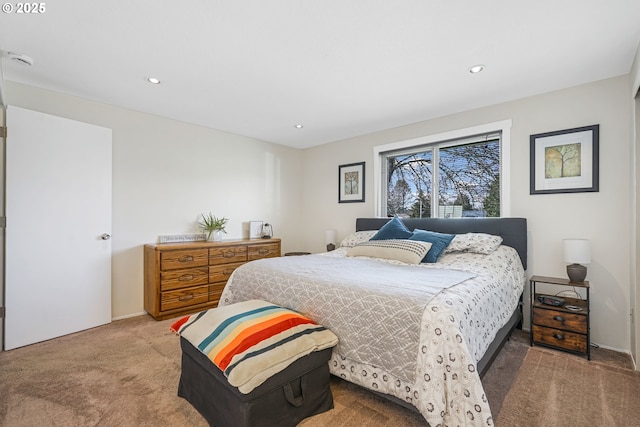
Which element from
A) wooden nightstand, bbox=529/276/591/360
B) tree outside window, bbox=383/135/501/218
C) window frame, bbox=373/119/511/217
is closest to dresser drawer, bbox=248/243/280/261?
window frame, bbox=373/119/511/217

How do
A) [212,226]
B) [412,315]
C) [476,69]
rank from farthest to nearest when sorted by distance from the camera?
[212,226] < [476,69] < [412,315]

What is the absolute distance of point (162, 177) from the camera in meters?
3.73

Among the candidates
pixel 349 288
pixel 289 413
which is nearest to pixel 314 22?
pixel 349 288

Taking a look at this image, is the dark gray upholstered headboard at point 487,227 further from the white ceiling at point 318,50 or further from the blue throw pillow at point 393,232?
the white ceiling at point 318,50

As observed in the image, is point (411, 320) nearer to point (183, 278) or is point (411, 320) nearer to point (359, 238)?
point (359, 238)

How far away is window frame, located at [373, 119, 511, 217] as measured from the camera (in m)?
3.18

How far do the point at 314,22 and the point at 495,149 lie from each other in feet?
8.49

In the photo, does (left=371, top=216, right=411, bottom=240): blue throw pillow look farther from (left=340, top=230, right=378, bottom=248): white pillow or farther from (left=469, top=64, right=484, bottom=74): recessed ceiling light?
(left=469, top=64, right=484, bottom=74): recessed ceiling light

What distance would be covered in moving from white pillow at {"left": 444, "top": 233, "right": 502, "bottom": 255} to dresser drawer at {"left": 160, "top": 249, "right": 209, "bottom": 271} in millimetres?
2834

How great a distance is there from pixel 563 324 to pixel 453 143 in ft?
7.26

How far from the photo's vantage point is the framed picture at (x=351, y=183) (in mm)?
4504

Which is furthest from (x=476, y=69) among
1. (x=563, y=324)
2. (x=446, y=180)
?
(x=563, y=324)

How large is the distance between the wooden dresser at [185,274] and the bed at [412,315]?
107cm

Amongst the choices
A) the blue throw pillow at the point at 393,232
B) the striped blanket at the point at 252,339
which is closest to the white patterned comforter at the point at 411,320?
the striped blanket at the point at 252,339
